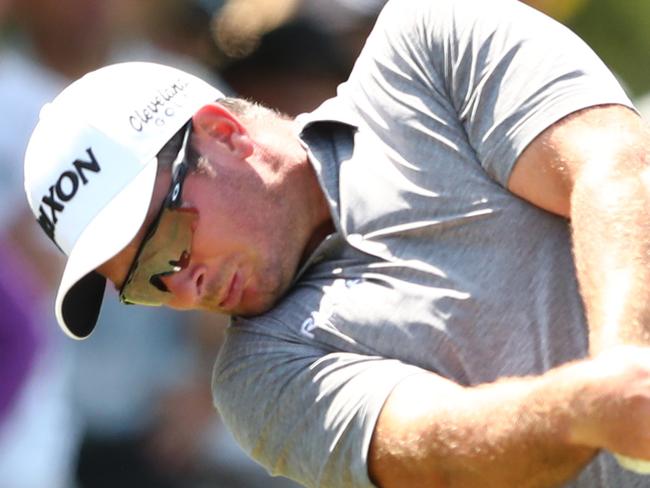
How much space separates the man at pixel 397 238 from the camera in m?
2.54

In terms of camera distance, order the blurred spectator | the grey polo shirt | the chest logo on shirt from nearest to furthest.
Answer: the grey polo shirt
the chest logo on shirt
the blurred spectator

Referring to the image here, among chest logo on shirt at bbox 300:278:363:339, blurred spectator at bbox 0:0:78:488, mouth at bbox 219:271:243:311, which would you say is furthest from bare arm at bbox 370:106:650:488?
blurred spectator at bbox 0:0:78:488

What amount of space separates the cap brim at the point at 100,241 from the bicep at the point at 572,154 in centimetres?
67

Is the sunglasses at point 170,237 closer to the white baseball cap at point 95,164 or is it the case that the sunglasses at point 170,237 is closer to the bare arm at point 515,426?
the white baseball cap at point 95,164

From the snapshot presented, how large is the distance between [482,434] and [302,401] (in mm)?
434

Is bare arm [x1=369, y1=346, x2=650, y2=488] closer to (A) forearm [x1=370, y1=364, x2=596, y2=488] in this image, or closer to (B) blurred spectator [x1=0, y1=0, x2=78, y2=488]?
(A) forearm [x1=370, y1=364, x2=596, y2=488]

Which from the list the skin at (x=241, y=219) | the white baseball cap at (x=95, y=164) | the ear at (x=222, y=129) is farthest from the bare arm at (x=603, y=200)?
the white baseball cap at (x=95, y=164)

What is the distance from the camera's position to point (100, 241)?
297 centimetres

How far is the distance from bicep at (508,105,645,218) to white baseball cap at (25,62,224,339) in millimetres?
686

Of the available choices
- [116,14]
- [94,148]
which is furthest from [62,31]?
[94,148]

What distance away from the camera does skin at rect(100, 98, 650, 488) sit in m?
2.32

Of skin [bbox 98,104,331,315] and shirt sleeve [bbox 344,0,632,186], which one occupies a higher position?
shirt sleeve [bbox 344,0,632,186]

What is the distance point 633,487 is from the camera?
8.68 feet

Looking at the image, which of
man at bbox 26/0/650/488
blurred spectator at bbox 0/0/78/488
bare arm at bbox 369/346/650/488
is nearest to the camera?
bare arm at bbox 369/346/650/488
